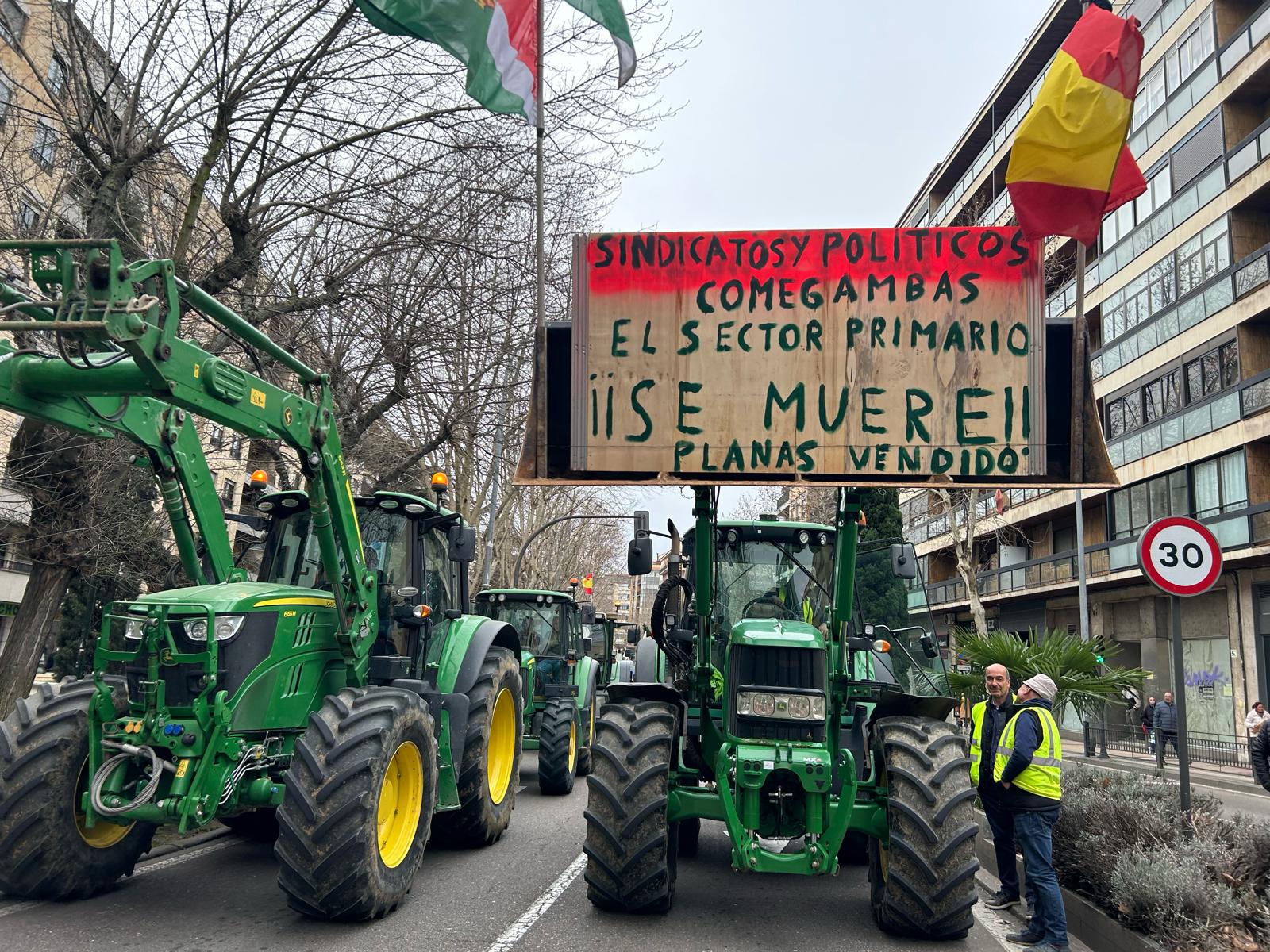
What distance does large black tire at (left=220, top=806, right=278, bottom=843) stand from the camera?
27.9ft

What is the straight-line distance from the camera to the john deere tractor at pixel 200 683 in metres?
5.45

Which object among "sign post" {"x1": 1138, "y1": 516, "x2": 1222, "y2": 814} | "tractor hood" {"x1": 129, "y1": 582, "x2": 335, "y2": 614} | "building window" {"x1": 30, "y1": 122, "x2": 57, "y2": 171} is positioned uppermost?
"building window" {"x1": 30, "y1": 122, "x2": 57, "y2": 171}

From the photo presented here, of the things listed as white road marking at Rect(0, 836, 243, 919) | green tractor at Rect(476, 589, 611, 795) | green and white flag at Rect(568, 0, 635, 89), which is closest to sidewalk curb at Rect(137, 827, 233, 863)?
white road marking at Rect(0, 836, 243, 919)

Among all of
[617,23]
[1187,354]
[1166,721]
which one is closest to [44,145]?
[617,23]

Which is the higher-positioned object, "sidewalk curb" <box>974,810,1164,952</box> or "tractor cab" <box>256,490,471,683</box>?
"tractor cab" <box>256,490,471,683</box>

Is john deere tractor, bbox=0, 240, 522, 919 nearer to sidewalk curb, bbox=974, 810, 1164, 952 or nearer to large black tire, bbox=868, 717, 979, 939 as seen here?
large black tire, bbox=868, 717, 979, 939

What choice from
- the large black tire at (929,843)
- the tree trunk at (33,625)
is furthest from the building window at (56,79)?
the large black tire at (929,843)

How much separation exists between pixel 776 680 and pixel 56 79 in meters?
9.38

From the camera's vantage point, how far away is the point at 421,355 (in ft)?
44.9

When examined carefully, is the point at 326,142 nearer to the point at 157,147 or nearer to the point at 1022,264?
the point at 157,147

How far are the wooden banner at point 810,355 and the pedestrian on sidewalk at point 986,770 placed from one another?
1.96m

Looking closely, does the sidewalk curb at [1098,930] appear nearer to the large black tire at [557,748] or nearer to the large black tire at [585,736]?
the large black tire at [557,748]

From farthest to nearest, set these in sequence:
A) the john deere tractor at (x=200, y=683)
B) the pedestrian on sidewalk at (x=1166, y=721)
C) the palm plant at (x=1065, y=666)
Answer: the pedestrian on sidewalk at (x=1166, y=721) → the palm plant at (x=1065, y=666) → the john deere tractor at (x=200, y=683)

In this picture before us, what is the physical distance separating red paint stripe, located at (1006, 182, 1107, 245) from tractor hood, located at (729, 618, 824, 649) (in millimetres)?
3509
